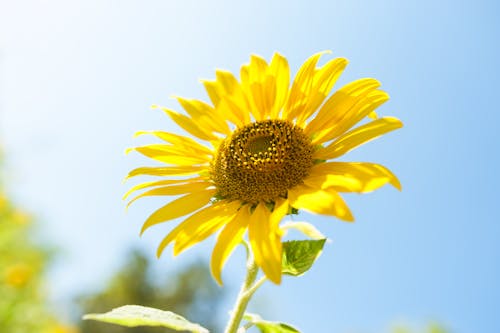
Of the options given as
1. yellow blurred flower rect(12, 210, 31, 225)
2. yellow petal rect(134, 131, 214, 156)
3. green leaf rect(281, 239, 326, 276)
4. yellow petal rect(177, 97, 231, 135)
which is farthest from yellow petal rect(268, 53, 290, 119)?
yellow blurred flower rect(12, 210, 31, 225)

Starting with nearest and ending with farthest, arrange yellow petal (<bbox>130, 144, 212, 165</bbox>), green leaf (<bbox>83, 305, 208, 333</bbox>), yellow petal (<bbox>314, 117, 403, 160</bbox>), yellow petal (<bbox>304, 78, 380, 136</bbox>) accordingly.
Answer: green leaf (<bbox>83, 305, 208, 333</bbox>)
yellow petal (<bbox>314, 117, 403, 160</bbox>)
yellow petal (<bbox>304, 78, 380, 136</bbox>)
yellow petal (<bbox>130, 144, 212, 165</bbox>)

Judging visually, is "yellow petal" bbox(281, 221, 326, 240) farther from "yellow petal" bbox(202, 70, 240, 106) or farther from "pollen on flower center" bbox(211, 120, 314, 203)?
"yellow petal" bbox(202, 70, 240, 106)

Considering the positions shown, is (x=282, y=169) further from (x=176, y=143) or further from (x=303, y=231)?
(x=176, y=143)

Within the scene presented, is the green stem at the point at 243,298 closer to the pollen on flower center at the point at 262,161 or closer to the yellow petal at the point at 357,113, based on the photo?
the pollen on flower center at the point at 262,161

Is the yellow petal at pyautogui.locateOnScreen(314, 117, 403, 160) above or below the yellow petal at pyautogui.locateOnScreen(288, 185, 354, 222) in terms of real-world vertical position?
above

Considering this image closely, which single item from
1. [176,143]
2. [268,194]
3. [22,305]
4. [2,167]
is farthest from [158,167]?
[2,167]
